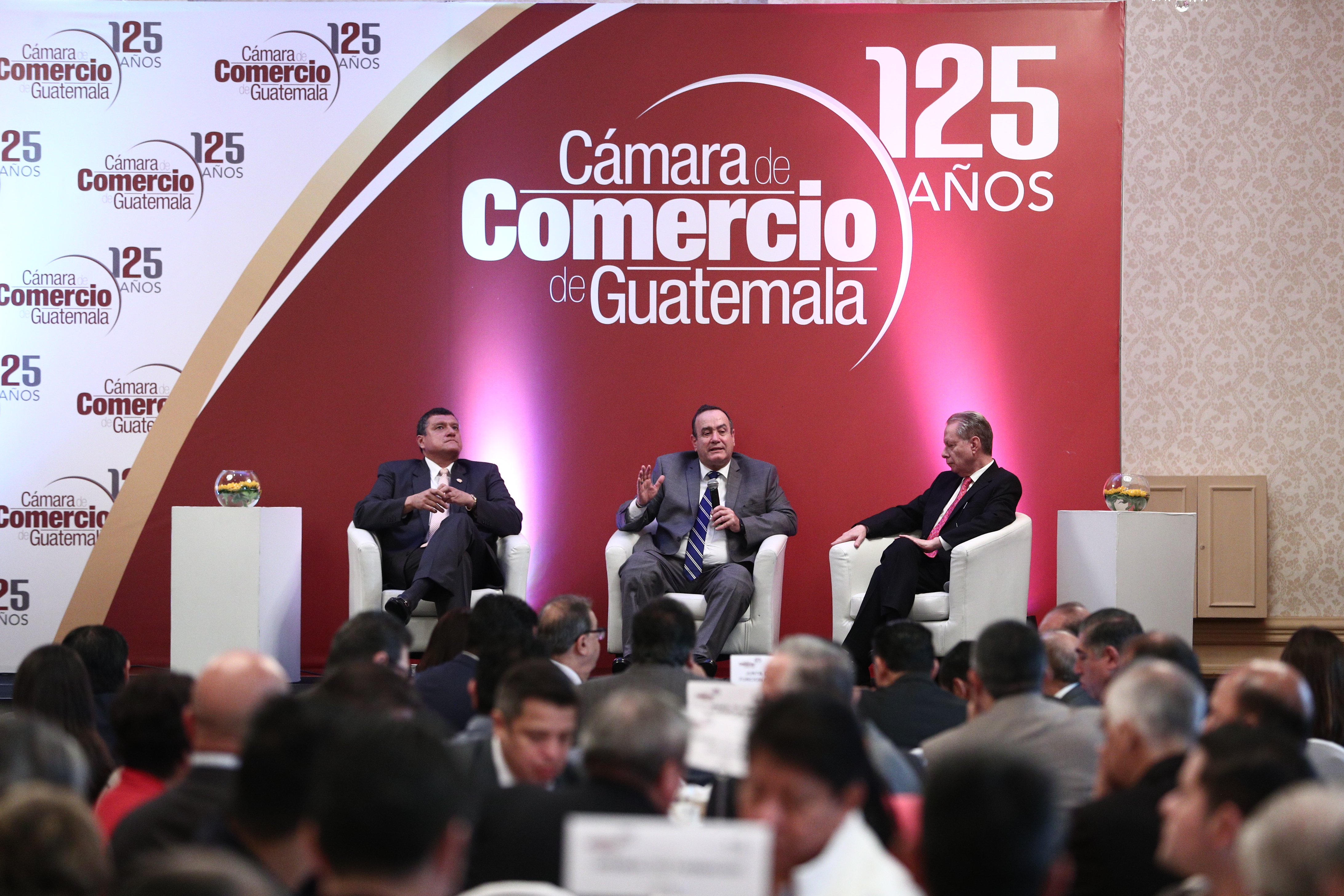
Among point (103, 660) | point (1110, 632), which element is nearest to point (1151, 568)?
point (1110, 632)

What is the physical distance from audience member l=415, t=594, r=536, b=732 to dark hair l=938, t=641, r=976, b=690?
1.22 metres

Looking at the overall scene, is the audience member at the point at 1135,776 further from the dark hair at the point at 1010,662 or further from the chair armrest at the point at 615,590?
the chair armrest at the point at 615,590

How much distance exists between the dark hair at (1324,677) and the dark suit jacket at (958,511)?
2225mm

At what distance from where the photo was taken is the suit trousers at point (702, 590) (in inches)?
218

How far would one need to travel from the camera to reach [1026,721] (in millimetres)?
2797

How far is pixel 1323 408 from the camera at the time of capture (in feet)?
20.9

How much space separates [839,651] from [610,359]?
370 cm

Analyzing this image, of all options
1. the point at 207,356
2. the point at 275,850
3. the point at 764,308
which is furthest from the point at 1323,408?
the point at 275,850

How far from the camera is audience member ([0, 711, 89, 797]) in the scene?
183 centimetres

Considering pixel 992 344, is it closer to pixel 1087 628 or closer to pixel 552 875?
pixel 1087 628

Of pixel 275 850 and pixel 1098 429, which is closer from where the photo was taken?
pixel 275 850

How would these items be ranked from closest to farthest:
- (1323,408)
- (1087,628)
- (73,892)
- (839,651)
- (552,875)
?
(73,892) → (552,875) → (839,651) → (1087,628) → (1323,408)

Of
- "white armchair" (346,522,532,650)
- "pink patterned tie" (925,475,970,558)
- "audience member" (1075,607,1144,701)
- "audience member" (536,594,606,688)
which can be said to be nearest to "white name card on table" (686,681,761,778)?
"audience member" (536,594,606,688)

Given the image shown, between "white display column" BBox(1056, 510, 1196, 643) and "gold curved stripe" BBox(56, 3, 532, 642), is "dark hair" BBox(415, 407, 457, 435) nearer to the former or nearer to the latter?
"gold curved stripe" BBox(56, 3, 532, 642)
